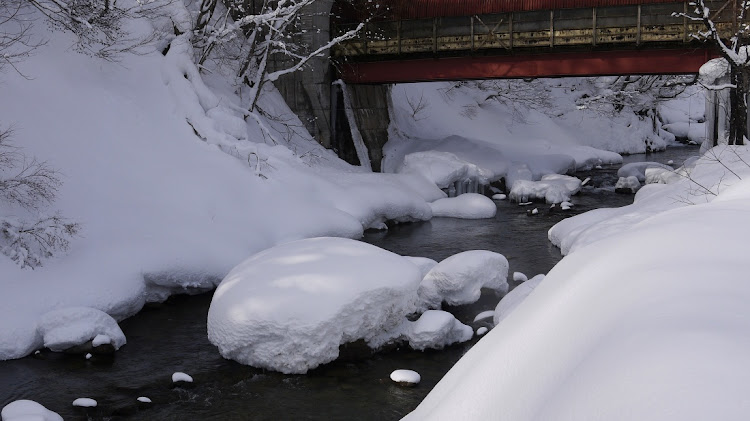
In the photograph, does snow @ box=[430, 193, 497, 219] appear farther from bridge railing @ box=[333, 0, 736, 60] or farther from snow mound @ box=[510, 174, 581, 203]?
bridge railing @ box=[333, 0, 736, 60]

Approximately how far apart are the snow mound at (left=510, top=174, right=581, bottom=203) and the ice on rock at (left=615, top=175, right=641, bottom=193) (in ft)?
4.34

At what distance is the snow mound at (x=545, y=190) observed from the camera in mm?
22781

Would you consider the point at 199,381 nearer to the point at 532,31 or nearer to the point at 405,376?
the point at 405,376

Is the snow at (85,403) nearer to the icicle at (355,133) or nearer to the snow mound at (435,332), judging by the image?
the snow mound at (435,332)

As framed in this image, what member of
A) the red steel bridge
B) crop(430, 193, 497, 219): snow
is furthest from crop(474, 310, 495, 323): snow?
the red steel bridge

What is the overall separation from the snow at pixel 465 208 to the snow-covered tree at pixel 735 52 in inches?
253

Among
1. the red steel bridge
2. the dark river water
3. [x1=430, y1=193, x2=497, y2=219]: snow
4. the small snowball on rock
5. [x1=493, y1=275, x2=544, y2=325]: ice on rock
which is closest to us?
the dark river water

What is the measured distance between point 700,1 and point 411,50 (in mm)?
9248

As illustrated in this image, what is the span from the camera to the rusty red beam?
21.3 m

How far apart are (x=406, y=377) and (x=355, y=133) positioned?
1812 centimetres

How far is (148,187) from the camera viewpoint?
1498 centimetres

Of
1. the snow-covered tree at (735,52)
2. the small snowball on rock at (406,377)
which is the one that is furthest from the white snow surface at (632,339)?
the snow-covered tree at (735,52)

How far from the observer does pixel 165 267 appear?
42.1ft

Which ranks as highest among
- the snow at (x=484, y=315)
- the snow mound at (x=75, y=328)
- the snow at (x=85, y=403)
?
the snow mound at (x=75, y=328)
